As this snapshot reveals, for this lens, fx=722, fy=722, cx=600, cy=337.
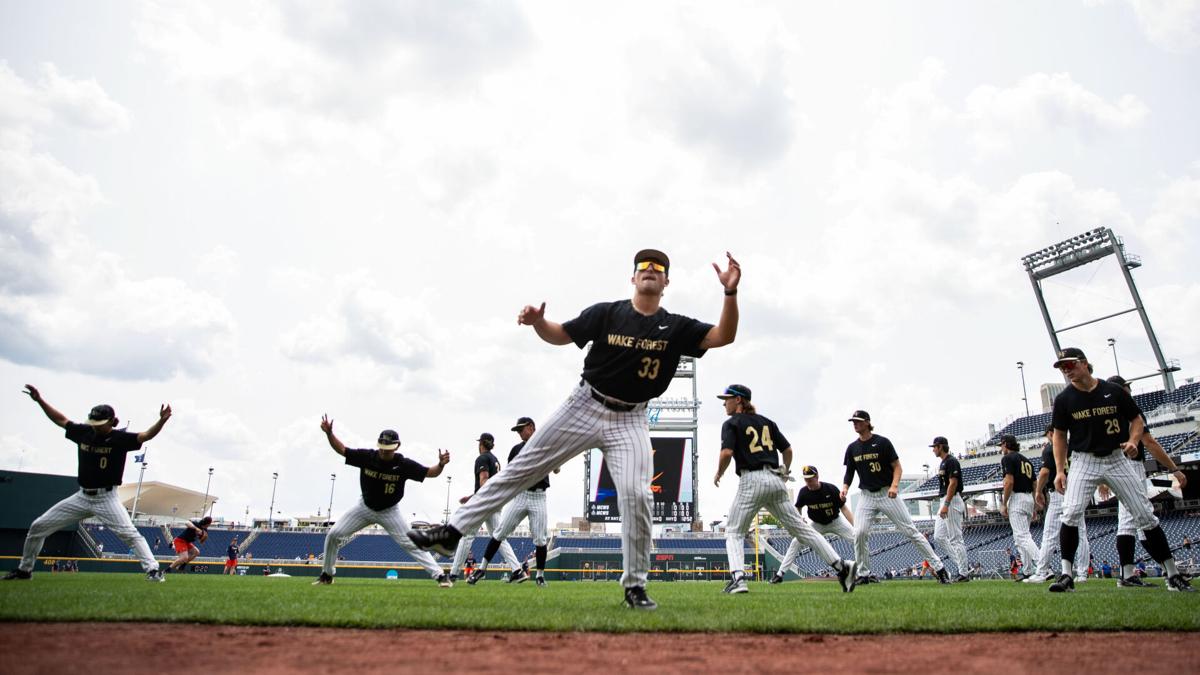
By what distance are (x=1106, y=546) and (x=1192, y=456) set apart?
193 inches

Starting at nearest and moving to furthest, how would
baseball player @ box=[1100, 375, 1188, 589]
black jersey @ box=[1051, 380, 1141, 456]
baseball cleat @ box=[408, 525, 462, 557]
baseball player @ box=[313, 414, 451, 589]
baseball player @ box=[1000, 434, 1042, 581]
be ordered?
baseball cleat @ box=[408, 525, 462, 557] < black jersey @ box=[1051, 380, 1141, 456] < baseball player @ box=[1100, 375, 1188, 589] < baseball player @ box=[313, 414, 451, 589] < baseball player @ box=[1000, 434, 1042, 581]

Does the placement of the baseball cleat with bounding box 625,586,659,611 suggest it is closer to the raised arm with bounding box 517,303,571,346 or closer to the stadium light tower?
the raised arm with bounding box 517,303,571,346

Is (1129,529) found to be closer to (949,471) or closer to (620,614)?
(949,471)

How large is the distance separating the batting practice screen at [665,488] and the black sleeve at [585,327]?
41.7 meters

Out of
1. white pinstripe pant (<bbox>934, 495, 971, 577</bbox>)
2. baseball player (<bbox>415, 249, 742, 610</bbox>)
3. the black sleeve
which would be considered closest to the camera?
baseball player (<bbox>415, 249, 742, 610</bbox>)

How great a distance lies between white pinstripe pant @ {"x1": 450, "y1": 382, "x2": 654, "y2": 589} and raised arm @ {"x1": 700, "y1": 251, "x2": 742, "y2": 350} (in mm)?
822

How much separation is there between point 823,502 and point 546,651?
10.5 metres

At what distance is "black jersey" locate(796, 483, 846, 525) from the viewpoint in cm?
1258

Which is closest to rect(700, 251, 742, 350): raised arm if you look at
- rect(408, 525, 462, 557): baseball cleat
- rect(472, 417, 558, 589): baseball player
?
rect(408, 525, 462, 557): baseball cleat

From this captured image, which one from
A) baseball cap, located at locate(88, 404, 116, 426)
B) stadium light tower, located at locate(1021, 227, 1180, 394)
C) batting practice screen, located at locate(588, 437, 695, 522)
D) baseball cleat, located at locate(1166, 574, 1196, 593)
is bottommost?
baseball cleat, located at locate(1166, 574, 1196, 593)

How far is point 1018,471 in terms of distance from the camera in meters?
12.3

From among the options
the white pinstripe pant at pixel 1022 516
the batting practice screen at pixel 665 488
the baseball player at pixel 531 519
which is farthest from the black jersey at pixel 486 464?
the batting practice screen at pixel 665 488

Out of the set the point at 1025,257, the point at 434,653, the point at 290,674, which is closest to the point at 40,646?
the point at 290,674

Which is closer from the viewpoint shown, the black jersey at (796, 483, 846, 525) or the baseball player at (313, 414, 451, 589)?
the baseball player at (313, 414, 451, 589)
